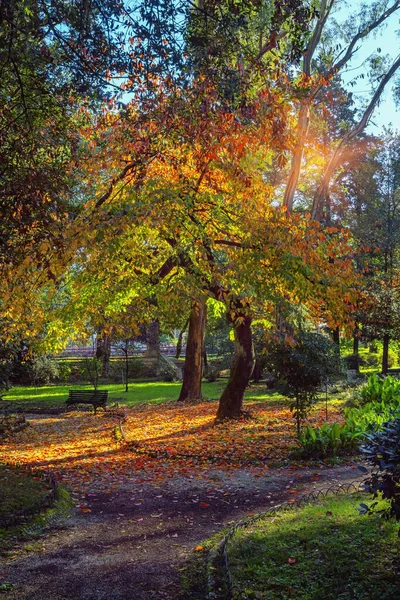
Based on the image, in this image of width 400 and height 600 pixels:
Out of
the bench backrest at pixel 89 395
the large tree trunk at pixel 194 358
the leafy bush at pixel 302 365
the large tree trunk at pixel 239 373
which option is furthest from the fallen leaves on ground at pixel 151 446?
the large tree trunk at pixel 194 358

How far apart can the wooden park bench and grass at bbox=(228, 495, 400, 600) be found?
1616 cm

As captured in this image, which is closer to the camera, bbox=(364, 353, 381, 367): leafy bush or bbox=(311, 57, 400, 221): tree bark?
bbox=(311, 57, 400, 221): tree bark

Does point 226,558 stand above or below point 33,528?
above

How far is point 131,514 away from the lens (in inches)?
326

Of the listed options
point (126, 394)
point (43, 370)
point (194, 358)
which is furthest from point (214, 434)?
point (43, 370)

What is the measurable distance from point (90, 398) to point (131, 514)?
49.1ft

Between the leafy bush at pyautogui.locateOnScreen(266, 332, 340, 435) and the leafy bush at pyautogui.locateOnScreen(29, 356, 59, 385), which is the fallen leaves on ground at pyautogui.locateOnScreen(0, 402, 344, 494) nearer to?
the leafy bush at pyautogui.locateOnScreen(266, 332, 340, 435)

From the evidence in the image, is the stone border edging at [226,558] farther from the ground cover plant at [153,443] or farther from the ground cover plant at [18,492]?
the ground cover plant at [18,492]

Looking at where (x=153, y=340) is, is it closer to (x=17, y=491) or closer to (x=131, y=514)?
(x=17, y=491)

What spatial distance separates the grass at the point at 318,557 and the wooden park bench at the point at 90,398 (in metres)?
16.2

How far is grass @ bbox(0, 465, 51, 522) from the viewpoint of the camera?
26.0ft

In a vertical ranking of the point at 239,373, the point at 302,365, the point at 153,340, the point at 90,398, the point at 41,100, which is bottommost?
the point at 90,398

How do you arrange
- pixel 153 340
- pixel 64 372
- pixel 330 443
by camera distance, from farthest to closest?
pixel 153 340 < pixel 64 372 < pixel 330 443

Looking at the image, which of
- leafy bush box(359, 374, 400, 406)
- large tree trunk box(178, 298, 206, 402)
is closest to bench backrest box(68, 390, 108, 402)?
large tree trunk box(178, 298, 206, 402)
